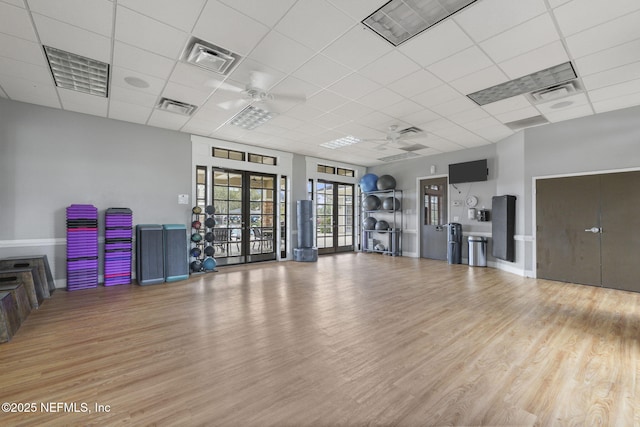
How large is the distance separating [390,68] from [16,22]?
12.9ft

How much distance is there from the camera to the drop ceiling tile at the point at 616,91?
392cm

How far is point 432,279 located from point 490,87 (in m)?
3.48

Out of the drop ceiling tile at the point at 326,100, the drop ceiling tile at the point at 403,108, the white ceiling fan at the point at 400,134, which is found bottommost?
the white ceiling fan at the point at 400,134

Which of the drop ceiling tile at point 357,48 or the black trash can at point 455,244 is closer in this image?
the drop ceiling tile at point 357,48

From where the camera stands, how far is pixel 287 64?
11.3ft

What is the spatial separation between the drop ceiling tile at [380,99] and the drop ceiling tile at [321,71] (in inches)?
28.2

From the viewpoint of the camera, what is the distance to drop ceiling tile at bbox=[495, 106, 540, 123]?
16.0ft

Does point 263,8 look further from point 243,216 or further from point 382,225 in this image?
point 382,225

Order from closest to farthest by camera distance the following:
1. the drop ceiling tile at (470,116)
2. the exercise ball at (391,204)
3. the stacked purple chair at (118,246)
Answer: the drop ceiling tile at (470,116), the stacked purple chair at (118,246), the exercise ball at (391,204)

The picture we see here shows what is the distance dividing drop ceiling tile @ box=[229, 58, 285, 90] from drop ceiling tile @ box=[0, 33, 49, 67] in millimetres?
2113

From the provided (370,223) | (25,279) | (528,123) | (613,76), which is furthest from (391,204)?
(25,279)

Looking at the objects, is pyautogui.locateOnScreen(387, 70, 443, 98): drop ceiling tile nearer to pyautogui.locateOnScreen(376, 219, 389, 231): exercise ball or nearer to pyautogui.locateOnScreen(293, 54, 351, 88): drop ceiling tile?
pyautogui.locateOnScreen(293, 54, 351, 88): drop ceiling tile

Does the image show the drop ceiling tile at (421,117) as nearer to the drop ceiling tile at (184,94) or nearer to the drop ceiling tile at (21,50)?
the drop ceiling tile at (184,94)

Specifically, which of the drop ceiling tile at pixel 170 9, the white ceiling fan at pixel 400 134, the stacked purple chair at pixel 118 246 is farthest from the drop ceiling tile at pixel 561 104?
the stacked purple chair at pixel 118 246
